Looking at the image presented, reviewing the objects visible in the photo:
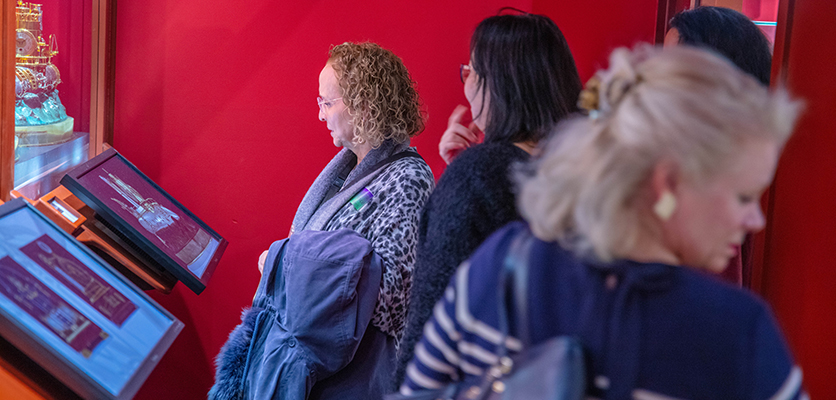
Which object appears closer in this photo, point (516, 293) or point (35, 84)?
point (516, 293)

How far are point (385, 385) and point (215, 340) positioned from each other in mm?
1463

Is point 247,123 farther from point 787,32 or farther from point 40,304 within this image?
point 787,32

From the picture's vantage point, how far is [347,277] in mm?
1825

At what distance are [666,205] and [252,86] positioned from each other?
2.50 m

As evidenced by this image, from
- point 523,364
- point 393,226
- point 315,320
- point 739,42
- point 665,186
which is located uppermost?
point 739,42

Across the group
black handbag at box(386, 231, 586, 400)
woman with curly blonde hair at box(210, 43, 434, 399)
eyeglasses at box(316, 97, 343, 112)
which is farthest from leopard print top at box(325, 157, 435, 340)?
black handbag at box(386, 231, 586, 400)

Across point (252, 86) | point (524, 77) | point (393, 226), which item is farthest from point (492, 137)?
point (252, 86)

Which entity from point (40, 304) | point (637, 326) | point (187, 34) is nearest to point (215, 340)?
point (187, 34)

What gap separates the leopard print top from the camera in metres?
1.92

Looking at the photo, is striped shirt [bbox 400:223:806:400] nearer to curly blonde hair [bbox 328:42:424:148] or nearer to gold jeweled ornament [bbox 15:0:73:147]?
curly blonde hair [bbox 328:42:424:148]

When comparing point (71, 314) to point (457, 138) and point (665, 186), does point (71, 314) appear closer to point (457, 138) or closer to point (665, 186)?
point (457, 138)

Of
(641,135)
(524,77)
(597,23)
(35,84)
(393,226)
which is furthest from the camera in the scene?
(597,23)

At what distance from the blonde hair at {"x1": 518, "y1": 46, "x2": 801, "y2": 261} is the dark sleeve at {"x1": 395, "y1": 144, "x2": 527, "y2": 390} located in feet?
1.46

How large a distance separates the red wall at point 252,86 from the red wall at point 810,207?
1228 mm
